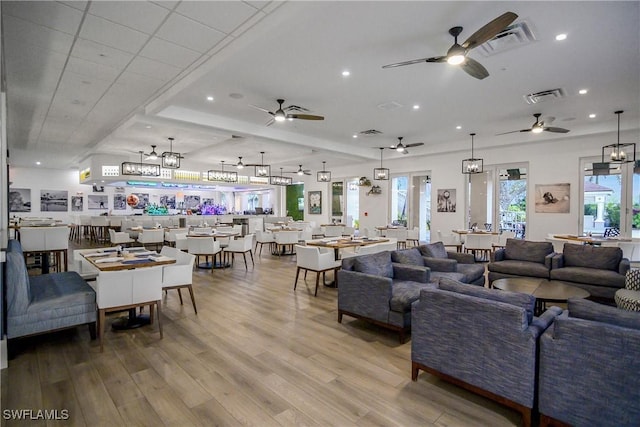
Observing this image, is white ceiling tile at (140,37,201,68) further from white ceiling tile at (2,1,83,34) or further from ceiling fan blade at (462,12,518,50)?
ceiling fan blade at (462,12,518,50)

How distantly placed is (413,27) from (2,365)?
17.3 ft

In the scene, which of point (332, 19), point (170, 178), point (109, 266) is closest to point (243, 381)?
point (109, 266)

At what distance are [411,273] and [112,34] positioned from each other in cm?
466

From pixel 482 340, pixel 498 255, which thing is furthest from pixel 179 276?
pixel 498 255

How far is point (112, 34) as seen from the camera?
12.3 feet

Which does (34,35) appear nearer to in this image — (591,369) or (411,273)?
(411,273)

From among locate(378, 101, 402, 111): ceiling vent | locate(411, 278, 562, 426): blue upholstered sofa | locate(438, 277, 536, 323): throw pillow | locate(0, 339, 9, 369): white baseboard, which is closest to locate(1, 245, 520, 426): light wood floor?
locate(0, 339, 9, 369): white baseboard

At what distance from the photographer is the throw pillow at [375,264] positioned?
4.12 metres

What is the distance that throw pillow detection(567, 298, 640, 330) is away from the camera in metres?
1.98

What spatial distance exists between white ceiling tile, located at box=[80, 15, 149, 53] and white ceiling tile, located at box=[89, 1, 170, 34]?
0.39 feet

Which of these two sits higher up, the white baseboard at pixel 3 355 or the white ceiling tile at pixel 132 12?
the white ceiling tile at pixel 132 12

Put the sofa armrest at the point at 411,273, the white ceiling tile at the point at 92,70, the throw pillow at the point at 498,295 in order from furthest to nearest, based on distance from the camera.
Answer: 1. the white ceiling tile at the point at 92,70
2. the sofa armrest at the point at 411,273
3. the throw pillow at the point at 498,295

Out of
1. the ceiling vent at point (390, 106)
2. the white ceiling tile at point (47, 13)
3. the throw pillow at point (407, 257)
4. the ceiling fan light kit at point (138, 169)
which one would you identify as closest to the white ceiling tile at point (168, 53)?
the white ceiling tile at point (47, 13)

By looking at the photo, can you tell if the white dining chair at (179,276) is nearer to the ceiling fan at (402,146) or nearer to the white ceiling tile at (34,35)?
the white ceiling tile at (34,35)
